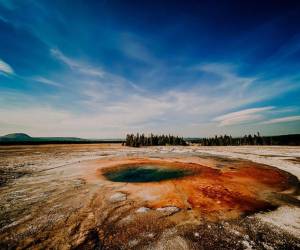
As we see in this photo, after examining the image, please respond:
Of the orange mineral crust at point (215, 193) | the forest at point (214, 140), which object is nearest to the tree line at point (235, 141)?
the forest at point (214, 140)

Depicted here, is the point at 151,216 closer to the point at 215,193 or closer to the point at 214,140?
the point at 215,193

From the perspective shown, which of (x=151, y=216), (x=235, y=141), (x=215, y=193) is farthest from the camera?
(x=235, y=141)

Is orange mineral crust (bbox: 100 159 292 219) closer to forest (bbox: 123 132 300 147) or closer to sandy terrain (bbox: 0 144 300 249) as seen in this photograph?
sandy terrain (bbox: 0 144 300 249)

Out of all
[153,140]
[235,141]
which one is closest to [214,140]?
[235,141]

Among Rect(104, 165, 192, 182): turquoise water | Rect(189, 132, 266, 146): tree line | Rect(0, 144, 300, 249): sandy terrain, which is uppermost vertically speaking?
Rect(189, 132, 266, 146): tree line

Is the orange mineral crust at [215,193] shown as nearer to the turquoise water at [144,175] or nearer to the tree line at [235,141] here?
the turquoise water at [144,175]

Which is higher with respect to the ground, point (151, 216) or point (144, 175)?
point (144, 175)

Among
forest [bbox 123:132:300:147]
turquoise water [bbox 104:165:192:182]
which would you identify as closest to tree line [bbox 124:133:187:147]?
forest [bbox 123:132:300:147]

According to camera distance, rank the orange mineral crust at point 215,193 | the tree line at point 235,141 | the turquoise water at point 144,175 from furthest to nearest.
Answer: the tree line at point 235,141 → the turquoise water at point 144,175 → the orange mineral crust at point 215,193

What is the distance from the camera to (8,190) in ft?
27.0

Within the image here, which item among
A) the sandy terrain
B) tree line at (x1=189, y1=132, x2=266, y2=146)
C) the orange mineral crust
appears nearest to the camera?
the sandy terrain

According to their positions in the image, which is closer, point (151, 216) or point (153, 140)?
point (151, 216)

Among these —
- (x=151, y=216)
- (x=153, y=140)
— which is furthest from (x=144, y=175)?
(x=153, y=140)

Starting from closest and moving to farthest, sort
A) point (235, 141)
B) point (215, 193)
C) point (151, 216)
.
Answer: point (151, 216)
point (215, 193)
point (235, 141)
